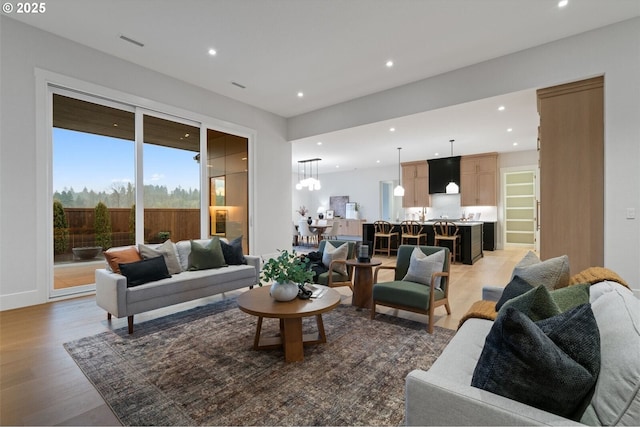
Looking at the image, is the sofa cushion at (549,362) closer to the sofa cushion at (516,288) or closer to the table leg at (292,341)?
the sofa cushion at (516,288)

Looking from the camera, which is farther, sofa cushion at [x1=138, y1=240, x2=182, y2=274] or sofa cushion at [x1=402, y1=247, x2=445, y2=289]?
sofa cushion at [x1=138, y1=240, x2=182, y2=274]

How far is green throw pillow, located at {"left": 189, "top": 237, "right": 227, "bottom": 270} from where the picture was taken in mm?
3936

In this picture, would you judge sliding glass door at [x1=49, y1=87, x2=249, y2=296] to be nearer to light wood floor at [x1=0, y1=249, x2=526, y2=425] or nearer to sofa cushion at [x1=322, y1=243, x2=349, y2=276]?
light wood floor at [x1=0, y1=249, x2=526, y2=425]

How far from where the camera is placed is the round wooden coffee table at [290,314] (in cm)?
239

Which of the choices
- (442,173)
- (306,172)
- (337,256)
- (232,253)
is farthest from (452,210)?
(232,253)

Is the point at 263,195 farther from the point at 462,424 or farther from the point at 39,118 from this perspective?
the point at 462,424

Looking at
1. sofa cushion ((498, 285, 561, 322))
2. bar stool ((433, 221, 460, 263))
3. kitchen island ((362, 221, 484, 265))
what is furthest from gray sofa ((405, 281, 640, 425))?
bar stool ((433, 221, 460, 263))

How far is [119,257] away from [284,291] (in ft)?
6.76

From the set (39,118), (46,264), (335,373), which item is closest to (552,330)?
(335,373)

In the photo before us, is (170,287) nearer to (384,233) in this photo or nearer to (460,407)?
(460,407)

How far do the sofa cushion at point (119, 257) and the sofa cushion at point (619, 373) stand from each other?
3870 millimetres

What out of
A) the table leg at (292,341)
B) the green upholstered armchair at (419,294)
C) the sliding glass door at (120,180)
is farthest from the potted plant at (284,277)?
the sliding glass door at (120,180)

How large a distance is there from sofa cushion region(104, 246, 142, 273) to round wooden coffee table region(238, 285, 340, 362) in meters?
1.56

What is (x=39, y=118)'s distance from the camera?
386 centimetres
